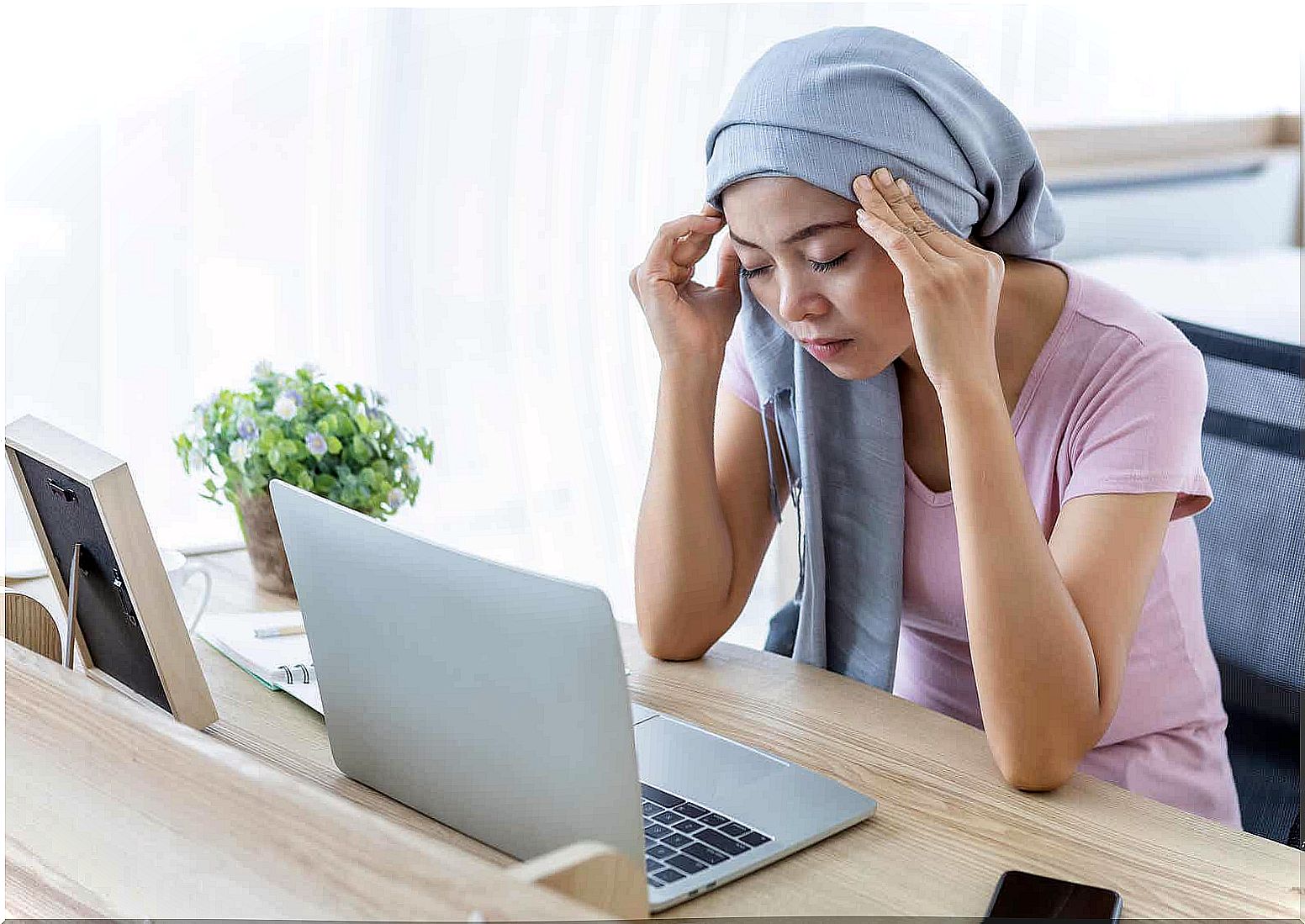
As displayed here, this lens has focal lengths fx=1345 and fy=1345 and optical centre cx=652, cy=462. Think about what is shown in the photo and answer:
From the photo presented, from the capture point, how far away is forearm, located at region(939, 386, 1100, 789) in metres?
0.97

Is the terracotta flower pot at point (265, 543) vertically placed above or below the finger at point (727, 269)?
below

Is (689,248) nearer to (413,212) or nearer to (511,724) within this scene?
(511,724)

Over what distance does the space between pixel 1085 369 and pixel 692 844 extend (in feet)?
1.85

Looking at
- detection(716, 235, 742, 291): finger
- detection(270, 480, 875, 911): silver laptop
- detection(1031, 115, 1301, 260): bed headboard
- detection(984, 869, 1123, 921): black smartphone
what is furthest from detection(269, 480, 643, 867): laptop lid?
detection(1031, 115, 1301, 260): bed headboard

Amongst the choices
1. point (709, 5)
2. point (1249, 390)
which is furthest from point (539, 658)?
point (709, 5)

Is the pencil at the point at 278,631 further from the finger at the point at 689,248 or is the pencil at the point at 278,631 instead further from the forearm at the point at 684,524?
the finger at the point at 689,248

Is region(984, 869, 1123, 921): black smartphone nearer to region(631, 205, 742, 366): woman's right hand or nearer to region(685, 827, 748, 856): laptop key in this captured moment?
region(685, 827, 748, 856): laptop key

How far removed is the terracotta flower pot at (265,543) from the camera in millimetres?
1319

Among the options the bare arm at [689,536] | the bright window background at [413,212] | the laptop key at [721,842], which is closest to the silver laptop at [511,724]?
the laptop key at [721,842]

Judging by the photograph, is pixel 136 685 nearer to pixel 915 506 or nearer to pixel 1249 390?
pixel 915 506

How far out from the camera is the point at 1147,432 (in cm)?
109

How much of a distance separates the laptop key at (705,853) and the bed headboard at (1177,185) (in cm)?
198

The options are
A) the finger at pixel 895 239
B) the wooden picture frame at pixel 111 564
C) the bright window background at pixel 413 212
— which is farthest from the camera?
the bright window background at pixel 413 212

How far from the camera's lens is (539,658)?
74 centimetres
